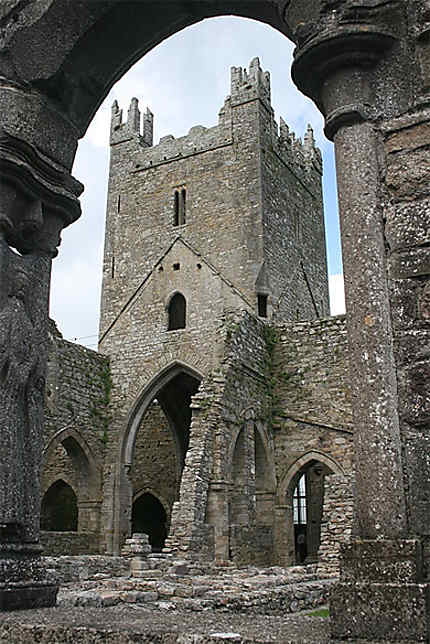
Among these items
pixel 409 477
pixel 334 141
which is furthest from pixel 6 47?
pixel 409 477

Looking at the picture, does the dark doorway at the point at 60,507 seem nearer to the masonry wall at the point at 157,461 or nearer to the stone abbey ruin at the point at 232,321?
the stone abbey ruin at the point at 232,321

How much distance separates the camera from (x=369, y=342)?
237 cm

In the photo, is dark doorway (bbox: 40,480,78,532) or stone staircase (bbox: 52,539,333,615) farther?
dark doorway (bbox: 40,480,78,532)

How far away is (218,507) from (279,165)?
14.1 m

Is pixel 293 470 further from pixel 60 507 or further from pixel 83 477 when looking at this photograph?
pixel 60 507

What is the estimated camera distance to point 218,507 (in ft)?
43.0

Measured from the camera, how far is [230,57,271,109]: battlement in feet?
76.8

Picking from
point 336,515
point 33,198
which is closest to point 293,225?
point 336,515

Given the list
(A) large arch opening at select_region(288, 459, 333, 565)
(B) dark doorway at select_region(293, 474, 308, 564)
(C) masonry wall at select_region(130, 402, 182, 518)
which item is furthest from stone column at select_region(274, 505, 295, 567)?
(C) masonry wall at select_region(130, 402, 182, 518)

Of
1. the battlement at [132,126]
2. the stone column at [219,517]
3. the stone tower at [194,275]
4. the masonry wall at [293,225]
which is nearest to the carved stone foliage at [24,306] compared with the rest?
the stone column at [219,517]

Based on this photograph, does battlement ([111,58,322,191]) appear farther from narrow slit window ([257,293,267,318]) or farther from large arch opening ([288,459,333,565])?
large arch opening ([288,459,333,565])

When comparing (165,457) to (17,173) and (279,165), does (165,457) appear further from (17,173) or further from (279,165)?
(17,173)

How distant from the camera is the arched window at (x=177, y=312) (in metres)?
20.9

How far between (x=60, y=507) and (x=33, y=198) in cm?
1790
